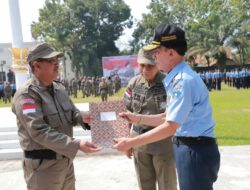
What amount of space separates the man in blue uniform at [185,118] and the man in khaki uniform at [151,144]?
111 cm

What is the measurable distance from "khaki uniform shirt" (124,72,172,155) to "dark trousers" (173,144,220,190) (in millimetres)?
1142

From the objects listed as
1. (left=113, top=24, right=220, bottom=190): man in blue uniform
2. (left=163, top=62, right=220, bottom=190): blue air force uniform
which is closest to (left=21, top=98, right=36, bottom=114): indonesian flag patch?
(left=113, top=24, right=220, bottom=190): man in blue uniform

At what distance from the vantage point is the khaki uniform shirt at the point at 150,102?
152 inches

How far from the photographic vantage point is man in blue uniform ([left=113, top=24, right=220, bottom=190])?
2.54 meters

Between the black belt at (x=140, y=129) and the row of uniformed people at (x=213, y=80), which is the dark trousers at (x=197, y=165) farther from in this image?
the row of uniformed people at (x=213, y=80)

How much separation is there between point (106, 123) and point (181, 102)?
3.29 ft

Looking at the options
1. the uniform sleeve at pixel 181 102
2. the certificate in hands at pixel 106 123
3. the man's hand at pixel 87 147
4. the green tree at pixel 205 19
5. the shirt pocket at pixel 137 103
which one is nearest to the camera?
the uniform sleeve at pixel 181 102

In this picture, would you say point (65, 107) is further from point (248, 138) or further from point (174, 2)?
point (174, 2)

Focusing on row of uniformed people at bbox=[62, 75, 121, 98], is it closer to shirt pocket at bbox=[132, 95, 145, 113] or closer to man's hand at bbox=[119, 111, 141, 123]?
shirt pocket at bbox=[132, 95, 145, 113]

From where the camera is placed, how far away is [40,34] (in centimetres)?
5800

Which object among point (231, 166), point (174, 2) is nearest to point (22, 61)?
point (231, 166)

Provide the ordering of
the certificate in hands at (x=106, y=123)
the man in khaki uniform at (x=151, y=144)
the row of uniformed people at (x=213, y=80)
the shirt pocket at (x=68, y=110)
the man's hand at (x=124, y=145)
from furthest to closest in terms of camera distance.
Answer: the row of uniformed people at (x=213, y=80) < the man in khaki uniform at (x=151, y=144) < the certificate in hands at (x=106, y=123) < the shirt pocket at (x=68, y=110) < the man's hand at (x=124, y=145)

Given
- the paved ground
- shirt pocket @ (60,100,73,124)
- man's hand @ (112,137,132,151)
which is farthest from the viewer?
the paved ground

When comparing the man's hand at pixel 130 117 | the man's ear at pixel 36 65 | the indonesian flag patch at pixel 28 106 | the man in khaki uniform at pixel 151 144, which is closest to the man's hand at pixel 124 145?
the man's hand at pixel 130 117
